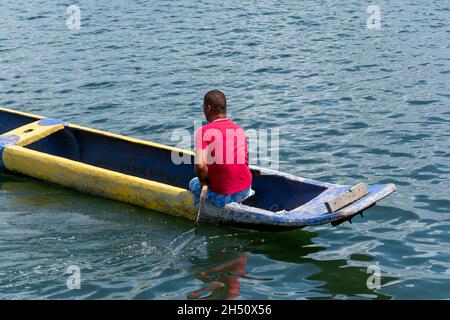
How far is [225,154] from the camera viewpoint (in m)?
9.58

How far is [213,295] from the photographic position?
8.60m

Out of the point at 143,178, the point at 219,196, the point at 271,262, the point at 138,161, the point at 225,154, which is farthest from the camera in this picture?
the point at 138,161

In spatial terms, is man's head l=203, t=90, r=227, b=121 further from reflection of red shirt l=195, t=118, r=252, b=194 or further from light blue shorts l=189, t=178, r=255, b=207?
light blue shorts l=189, t=178, r=255, b=207

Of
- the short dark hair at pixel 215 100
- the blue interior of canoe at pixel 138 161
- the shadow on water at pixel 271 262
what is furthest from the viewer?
the blue interior of canoe at pixel 138 161

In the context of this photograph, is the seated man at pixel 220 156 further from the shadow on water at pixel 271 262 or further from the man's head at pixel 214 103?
the shadow on water at pixel 271 262

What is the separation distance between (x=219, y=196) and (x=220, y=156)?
0.57 m

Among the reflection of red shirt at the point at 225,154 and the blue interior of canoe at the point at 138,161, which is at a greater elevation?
the reflection of red shirt at the point at 225,154

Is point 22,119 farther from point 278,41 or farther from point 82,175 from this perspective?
point 278,41

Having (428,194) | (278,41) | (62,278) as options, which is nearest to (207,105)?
(62,278)

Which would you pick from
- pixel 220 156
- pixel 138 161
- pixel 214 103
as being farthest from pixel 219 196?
pixel 138 161

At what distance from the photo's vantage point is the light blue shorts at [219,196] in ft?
32.5

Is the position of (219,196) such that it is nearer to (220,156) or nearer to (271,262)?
(220,156)

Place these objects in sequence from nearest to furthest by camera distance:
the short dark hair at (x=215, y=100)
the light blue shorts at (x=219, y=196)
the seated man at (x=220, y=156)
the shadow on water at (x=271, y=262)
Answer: the shadow on water at (x=271, y=262), the short dark hair at (x=215, y=100), the seated man at (x=220, y=156), the light blue shorts at (x=219, y=196)

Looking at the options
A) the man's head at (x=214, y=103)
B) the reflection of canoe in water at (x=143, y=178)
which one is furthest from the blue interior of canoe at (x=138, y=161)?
the man's head at (x=214, y=103)
